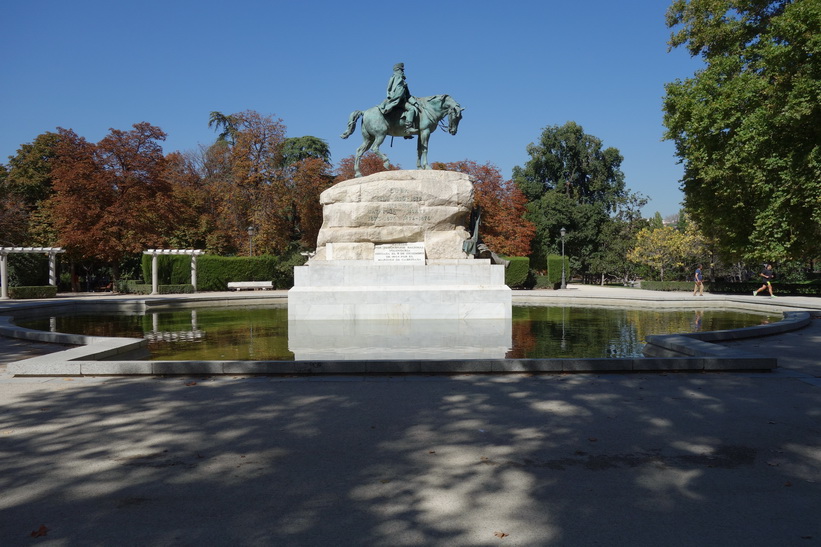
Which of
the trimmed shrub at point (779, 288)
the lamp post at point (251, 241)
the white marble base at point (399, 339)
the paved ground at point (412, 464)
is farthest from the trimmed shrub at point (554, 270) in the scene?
the paved ground at point (412, 464)

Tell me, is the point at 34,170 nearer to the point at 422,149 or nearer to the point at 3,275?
the point at 3,275

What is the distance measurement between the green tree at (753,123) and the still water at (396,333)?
7.70 metres

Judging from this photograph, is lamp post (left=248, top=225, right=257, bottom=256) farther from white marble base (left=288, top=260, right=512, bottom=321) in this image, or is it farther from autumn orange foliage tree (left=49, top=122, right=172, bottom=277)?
white marble base (left=288, top=260, right=512, bottom=321)

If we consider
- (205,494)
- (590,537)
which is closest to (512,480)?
(590,537)

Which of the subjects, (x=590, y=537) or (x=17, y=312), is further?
(x=17, y=312)

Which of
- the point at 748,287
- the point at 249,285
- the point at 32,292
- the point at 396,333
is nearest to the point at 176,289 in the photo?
the point at 249,285

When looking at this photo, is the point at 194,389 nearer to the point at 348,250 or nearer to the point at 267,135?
the point at 348,250

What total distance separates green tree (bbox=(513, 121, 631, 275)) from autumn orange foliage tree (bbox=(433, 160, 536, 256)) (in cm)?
1173

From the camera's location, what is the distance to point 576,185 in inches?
2682

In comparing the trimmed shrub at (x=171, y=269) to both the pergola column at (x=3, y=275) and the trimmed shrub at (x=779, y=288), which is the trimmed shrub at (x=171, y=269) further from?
the trimmed shrub at (x=779, y=288)

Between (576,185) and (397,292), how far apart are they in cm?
Result: 5506

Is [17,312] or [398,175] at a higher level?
[398,175]

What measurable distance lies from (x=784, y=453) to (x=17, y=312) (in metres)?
21.7

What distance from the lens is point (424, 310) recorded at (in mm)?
17734
